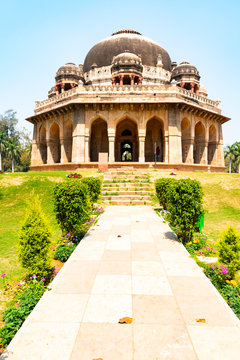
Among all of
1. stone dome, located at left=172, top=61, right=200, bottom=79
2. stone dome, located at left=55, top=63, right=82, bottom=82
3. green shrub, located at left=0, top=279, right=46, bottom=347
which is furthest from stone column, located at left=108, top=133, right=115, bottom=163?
green shrub, located at left=0, top=279, right=46, bottom=347

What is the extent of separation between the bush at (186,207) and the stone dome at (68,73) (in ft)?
82.4

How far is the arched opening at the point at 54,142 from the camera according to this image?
24.3m

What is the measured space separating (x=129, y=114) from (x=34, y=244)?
60.3ft

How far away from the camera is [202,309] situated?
2.67 m

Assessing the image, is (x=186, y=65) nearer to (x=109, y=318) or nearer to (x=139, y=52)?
(x=139, y=52)

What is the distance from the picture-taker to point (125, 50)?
89.7 feet

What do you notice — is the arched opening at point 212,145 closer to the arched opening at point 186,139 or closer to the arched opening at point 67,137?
the arched opening at point 186,139

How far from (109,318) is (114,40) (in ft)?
110

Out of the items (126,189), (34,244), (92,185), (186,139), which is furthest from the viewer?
(186,139)

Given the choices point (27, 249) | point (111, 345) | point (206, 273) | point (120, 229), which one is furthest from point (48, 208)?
point (111, 345)

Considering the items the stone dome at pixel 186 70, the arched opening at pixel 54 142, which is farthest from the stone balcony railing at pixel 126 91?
the stone dome at pixel 186 70

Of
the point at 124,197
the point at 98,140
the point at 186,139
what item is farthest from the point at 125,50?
the point at 124,197

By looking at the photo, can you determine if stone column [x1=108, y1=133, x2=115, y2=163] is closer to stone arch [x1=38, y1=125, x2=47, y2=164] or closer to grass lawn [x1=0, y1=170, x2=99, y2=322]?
grass lawn [x1=0, y1=170, x2=99, y2=322]

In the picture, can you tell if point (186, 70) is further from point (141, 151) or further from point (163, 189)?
point (163, 189)
